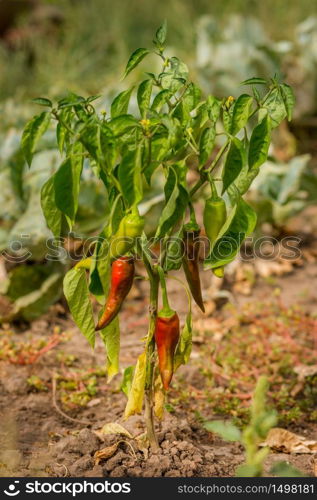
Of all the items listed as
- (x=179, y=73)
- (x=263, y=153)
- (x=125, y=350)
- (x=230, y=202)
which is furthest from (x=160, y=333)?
(x=125, y=350)

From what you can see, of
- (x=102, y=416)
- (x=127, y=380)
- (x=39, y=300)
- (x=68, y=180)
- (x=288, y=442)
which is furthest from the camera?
(x=39, y=300)

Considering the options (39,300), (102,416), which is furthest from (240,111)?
(39,300)

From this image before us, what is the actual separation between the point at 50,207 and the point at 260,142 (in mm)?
565

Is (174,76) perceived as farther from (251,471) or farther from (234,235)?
(251,471)

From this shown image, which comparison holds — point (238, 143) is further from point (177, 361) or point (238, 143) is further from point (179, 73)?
point (177, 361)

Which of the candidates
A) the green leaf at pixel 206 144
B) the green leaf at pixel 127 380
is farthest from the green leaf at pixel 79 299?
the green leaf at pixel 206 144

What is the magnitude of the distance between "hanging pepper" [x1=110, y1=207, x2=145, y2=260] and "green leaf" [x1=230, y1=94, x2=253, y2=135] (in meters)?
0.33

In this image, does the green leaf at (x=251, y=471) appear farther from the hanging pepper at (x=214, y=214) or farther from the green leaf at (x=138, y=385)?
the hanging pepper at (x=214, y=214)

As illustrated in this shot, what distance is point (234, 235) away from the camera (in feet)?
6.36

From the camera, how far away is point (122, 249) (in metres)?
1.91

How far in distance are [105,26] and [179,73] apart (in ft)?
16.2

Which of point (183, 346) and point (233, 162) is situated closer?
Result: point (233, 162)

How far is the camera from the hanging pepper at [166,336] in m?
1.99

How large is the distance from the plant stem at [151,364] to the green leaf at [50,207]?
288mm
